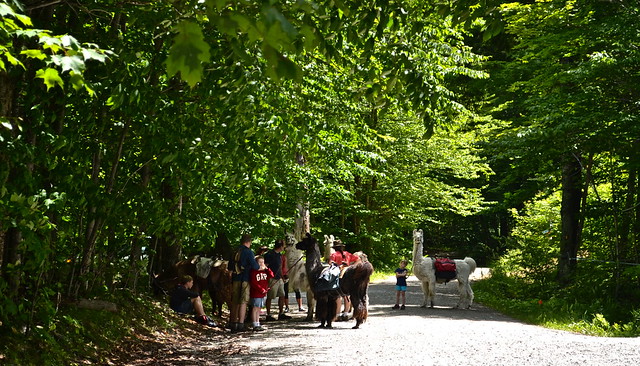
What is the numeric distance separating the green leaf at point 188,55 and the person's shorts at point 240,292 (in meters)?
10.7

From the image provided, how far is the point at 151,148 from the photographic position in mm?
8336

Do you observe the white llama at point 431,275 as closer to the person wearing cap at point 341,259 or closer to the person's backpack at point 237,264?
the person wearing cap at point 341,259

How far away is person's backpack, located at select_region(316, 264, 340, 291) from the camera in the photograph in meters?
13.3

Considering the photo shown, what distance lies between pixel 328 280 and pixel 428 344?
284 cm

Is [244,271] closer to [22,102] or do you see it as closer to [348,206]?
[22,102]

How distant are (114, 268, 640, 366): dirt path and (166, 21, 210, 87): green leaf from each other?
23.0 feet

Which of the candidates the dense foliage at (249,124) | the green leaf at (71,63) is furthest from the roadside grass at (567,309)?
the green leaf at (71,63)

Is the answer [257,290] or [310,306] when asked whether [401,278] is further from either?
[257,290]

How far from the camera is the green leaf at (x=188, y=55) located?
2549 mm

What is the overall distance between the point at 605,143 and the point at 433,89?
11.4 metres

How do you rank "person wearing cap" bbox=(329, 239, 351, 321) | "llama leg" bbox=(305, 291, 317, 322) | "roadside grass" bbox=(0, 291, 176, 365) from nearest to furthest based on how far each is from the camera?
1. "roadside grass" bbox=(0, 291, 176, 365)
2. "llama leg" bbox=(305, 291, 317, 322)
3. "person wearing cap" bbox=(329, 239, 351, 321)

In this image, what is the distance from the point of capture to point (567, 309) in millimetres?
16047

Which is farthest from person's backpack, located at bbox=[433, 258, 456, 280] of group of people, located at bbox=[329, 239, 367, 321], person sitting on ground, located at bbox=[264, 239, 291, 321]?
person sitting on ground, located at bbox=[264, 239, 291, 321]

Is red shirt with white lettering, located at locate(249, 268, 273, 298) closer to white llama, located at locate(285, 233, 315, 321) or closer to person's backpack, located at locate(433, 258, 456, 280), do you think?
white llama, located at locate(285, 233, 315, 321)
